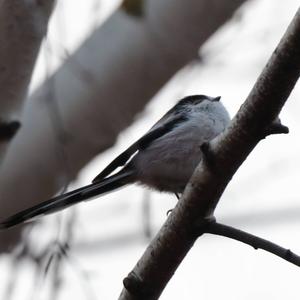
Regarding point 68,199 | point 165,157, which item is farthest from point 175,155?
point 68,199

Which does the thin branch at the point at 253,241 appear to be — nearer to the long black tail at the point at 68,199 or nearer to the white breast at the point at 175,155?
the long black tail at the point at 68,199

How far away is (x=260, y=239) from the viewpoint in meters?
1.52

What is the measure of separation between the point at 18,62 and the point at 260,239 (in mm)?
646

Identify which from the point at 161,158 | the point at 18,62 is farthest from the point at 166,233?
the point at 161,158

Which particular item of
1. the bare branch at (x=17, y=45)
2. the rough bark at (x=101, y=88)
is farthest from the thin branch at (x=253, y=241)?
the rough bark at (x=101, y=88)

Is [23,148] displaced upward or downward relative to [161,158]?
upward

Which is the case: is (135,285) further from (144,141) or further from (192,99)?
(192,99)

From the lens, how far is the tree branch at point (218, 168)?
4.52ft

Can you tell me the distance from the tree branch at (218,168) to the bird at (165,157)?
1.91ft

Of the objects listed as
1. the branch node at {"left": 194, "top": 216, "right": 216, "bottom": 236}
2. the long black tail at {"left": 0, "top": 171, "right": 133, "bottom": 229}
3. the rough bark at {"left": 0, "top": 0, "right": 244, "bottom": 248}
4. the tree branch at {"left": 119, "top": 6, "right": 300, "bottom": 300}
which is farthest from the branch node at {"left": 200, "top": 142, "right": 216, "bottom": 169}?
the rough bark at {"left": 0, "top": 0, "right": 244, "bottom": 248}

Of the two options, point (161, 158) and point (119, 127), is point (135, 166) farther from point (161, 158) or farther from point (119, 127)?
point (119, 127)

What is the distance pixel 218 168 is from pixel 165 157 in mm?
884

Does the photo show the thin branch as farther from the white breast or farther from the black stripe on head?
the black stripe on head

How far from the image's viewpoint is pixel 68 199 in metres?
2.07
